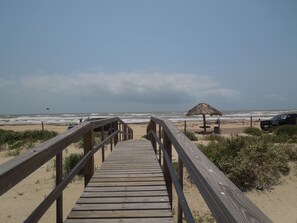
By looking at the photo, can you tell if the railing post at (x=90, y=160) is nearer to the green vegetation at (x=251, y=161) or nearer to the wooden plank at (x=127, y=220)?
the wooden plank at (x=127, y=220)

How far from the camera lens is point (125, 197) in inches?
161

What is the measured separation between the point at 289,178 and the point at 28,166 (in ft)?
24.3

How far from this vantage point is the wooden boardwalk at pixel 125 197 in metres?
3.40

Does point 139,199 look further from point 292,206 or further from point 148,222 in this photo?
point 292,206

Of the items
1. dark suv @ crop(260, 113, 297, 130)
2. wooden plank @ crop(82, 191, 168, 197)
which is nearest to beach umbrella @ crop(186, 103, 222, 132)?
dark suv @ crop(260, 113, 297, 130)

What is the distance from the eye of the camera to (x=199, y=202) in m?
6.64

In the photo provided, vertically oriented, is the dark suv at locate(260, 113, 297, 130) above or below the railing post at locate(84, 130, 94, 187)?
→ below

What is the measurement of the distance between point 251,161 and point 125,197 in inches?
205

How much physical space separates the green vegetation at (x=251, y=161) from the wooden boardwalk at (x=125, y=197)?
263 centimetres

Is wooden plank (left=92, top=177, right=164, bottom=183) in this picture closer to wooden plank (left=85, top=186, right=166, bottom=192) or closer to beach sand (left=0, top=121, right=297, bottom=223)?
wooden plank (left=85, top=186, right=166, bottom=192)

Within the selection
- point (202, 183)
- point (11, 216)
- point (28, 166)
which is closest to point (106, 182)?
point (11, 216)

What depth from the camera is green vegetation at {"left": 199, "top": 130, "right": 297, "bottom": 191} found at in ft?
25.5

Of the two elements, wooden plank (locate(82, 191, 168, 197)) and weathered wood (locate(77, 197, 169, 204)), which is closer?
weathered wood (locate(77, 197, 169, 204))

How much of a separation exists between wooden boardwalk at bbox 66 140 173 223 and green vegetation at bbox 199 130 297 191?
2634mm
